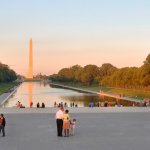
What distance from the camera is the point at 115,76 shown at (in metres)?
103

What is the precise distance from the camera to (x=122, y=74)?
9788 centimetres
